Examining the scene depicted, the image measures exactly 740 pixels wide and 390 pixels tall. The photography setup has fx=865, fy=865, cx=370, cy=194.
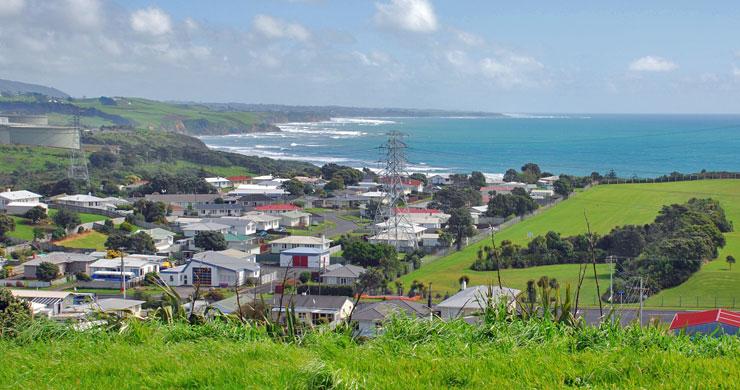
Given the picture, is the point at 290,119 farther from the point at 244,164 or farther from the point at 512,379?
the point at 512,379

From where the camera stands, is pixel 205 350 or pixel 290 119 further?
pixel 290 119

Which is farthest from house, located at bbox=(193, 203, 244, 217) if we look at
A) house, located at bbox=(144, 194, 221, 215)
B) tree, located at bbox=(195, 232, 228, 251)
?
tree, located at bbox=(195, 232, 228, 251)

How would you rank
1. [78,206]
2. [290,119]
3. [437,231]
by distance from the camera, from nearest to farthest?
[437,231]
[78,206]
[290,119]

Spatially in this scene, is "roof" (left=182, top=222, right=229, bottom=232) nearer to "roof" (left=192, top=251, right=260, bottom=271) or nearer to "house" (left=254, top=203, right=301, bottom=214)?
"house" (left=254, top=203, right=301, bottom=214)

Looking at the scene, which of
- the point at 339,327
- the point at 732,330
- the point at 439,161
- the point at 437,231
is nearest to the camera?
the point at 339,327

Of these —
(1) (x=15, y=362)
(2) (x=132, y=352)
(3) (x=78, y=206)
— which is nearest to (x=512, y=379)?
(2) (x=132, y=352)

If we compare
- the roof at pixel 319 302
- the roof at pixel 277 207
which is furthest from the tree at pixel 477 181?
the roof at pixel 319 302

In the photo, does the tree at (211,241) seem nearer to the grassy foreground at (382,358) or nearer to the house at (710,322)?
the house at (710,322)
